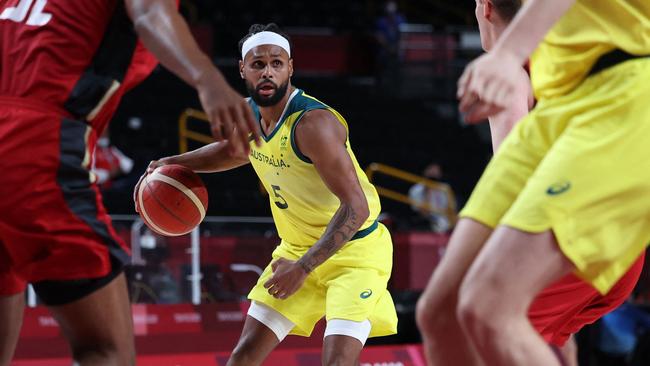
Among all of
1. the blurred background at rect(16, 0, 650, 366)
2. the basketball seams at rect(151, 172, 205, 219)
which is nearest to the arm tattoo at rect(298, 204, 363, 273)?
the basketball seams at rect(151, 172, 205, 219)

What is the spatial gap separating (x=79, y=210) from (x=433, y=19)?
1787cm

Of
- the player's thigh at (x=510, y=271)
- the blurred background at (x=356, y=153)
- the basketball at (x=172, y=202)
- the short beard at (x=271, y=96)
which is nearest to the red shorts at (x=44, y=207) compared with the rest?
the player's thigh at (x=510, y=271)

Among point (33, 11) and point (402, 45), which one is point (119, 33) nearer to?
point (33, 11)

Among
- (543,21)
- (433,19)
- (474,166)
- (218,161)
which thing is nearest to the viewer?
(543,21)

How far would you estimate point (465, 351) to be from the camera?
3.44m

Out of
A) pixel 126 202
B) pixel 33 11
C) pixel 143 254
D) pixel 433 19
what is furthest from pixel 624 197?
pixel 433 19

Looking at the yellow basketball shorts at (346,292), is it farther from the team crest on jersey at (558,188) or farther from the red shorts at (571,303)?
the team crest on jersey at (558,188)

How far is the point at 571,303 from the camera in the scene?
13.4 ft

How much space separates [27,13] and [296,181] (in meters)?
2.22

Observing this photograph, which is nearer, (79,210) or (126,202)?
(79,210)

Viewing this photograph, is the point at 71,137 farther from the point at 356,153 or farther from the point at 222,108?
the point at 356,153

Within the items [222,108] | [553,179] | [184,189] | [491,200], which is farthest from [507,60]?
[184,189]

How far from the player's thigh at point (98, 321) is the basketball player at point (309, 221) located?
1.70 metres

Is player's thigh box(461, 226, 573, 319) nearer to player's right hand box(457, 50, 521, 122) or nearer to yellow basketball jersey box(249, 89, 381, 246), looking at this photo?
player's right hand box(457, 50, 521, 122)
